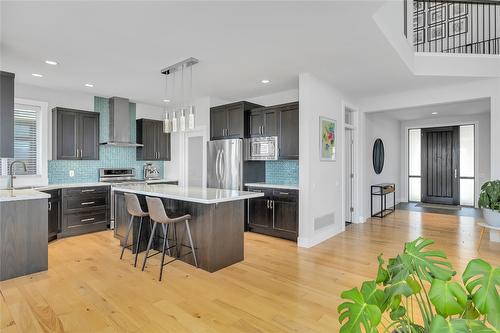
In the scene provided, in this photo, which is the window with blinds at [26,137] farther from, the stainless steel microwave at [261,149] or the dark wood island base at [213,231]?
the stainless steel microwave at [261,149]

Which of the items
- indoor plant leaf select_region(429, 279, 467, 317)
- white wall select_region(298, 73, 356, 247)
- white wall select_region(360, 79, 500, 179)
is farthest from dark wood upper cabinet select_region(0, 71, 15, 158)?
white wall select_region(360, 79, 500, 179)

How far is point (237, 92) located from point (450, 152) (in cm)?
682

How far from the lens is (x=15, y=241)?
3180mm

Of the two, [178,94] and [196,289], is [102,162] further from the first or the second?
[196,289]

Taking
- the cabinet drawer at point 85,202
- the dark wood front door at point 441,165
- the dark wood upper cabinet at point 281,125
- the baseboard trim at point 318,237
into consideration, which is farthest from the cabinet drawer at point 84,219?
the dark wood front door at point 441,165

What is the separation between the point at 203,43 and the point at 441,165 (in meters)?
8.31

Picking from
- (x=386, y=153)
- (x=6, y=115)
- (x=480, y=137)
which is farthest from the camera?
(x=386, y=153)

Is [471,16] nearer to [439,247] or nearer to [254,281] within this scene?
[439,247]

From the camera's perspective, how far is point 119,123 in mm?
5883

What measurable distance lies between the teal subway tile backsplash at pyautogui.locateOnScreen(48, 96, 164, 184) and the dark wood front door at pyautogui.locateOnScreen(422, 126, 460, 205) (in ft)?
27.1

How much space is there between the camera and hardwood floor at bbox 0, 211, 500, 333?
7.39ft

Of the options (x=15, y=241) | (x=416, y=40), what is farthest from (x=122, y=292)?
(x=416, y=40)

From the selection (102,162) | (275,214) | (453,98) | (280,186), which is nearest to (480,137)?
(453,98)

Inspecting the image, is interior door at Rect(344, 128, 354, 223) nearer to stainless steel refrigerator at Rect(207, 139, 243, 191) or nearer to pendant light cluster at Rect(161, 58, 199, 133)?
stainless steel refrigerator at Rect(207, 139, 243, 191)
